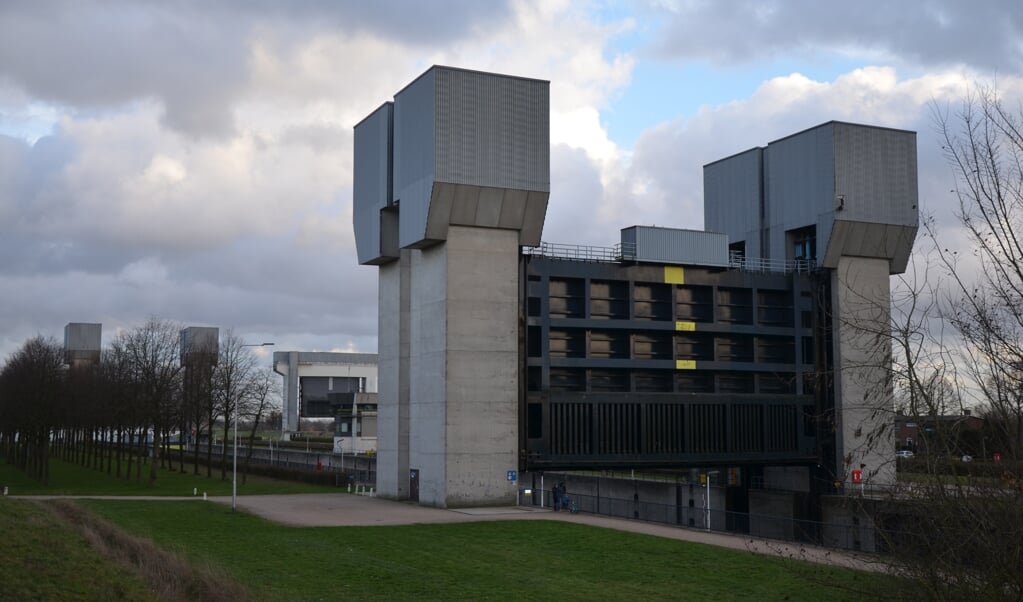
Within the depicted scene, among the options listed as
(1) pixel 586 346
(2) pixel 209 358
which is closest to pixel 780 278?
(1) pixel 586 346

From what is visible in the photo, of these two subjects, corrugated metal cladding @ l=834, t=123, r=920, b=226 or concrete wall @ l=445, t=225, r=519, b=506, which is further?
corrugated metal cladding @ l=834, t=123, r=920, b=226

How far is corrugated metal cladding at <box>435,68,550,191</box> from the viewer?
178 feet

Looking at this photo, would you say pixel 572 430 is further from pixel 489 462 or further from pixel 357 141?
pixel 357 141

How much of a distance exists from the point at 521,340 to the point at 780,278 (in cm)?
1913

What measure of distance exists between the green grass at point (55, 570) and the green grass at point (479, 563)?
139 inches

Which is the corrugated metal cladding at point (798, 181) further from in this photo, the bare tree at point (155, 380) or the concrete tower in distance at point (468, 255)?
the bare tree at point (155, 380)

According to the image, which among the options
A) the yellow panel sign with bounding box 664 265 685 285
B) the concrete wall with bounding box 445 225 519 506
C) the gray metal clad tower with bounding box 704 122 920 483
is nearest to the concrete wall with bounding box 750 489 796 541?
the gray metal clad tower with bounding box 704 122 920 483

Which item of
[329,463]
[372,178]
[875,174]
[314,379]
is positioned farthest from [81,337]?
[875,174]

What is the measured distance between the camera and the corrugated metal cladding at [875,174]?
208 feet

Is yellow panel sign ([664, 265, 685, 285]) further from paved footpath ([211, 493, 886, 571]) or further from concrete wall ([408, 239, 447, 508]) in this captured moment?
paved footpath ([211, 493, 886, 571])

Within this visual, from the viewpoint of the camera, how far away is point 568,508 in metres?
52.6

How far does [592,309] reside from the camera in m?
60.1

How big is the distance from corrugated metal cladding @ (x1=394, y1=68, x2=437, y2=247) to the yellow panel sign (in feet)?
52.5

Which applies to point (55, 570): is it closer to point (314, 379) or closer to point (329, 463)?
point (329, 463)
